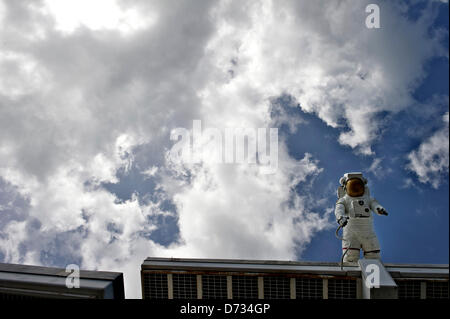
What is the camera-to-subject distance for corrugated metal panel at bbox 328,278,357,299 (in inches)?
337

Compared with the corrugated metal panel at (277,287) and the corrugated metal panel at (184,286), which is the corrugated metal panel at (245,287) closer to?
the corrugated metal panel at (277,287)

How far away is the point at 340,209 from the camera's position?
37.7 feet

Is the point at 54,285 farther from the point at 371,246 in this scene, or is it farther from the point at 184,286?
the point at 371,246

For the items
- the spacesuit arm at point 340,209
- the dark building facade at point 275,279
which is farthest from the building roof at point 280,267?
the spacesuit arm at point 340,209

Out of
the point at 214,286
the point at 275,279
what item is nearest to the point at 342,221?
the point at 275,279

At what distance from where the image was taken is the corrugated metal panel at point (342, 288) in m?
8.57

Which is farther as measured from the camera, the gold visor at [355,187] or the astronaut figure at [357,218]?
the gold visor at [355,187]

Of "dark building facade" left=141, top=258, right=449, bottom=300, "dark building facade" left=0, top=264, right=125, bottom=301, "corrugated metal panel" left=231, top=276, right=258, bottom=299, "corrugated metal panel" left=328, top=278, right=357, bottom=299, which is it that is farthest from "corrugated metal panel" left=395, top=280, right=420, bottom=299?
"dark building facade" left=0, top=264, right=125, bottom=301

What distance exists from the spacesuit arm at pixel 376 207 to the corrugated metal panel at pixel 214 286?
6.55 m

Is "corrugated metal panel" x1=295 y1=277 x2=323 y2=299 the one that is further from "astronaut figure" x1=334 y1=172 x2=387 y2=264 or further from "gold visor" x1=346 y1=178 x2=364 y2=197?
"gold visor" x1=346 y1=178 x2=364 y2=197

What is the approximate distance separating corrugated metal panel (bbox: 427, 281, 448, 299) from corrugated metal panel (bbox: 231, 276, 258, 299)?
16.8 feet

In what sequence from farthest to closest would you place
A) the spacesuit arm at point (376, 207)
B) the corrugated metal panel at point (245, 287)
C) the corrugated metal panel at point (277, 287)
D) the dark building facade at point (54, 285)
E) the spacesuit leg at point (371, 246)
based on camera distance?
the spacesuit leg at point (371, 246), the spacesuit arm at point (376, 207), the corrugated metal panel at point (245, 287), the corrugated metal panel at point (277, 287), the dark building facade at point (54, 285)
